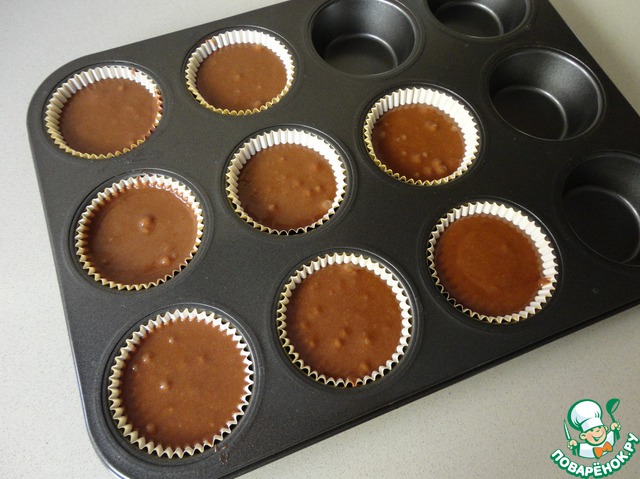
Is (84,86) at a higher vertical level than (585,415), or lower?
higher

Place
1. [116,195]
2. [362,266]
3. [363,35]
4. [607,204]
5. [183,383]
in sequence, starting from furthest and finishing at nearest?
[363,35] < [607,204] < [116,195] < [362,266] < [183,383]

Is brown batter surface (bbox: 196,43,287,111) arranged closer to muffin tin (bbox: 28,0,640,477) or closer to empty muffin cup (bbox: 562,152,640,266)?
muffin tin (bbox: 28,0,640,477)

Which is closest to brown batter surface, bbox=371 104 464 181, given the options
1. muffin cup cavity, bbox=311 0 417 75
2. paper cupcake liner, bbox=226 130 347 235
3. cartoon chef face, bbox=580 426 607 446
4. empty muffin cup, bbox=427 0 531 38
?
paper cupcake liner, bbox=226 130 347 235

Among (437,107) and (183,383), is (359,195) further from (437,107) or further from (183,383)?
(183,383)

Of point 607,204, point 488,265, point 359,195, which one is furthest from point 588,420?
point 359,195

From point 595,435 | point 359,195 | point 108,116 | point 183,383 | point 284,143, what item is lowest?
point 595,435

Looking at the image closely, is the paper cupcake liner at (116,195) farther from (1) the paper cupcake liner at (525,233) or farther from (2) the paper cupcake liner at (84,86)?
(1) the paper cupcake liner at (525,233)
